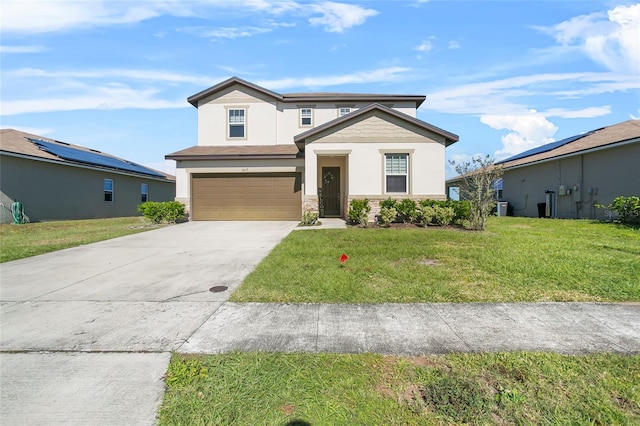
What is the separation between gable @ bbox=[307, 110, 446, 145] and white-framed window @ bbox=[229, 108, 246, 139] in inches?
271

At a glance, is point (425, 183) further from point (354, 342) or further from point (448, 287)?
point (354, 342)

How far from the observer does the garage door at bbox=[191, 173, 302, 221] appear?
16.2 meters

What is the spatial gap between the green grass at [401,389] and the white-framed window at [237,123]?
16645mm

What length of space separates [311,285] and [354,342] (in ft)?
6.61

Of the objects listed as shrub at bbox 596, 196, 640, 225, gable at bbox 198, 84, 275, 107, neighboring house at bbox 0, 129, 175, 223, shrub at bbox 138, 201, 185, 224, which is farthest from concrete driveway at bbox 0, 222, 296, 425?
shrub at bbox 596, 196, 640, 225

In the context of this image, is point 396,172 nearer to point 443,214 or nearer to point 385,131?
point 385,131

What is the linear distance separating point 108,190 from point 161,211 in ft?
30.8

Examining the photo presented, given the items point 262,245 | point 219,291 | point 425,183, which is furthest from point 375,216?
point 219,291

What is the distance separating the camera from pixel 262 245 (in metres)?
9.23

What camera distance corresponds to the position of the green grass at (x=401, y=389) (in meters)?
2.31

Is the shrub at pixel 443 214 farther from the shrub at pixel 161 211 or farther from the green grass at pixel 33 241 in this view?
the green grass at pixel 33 241

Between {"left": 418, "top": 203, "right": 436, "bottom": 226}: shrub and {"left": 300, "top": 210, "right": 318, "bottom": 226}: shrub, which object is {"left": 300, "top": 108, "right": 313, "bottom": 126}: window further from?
{"left": 418, "top": 203, "right": 436, "bottom": 226}: shrub

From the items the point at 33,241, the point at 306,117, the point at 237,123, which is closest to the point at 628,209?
the point at 306,117

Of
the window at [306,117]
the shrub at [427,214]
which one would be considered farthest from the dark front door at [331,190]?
the shrub at [427,214]
